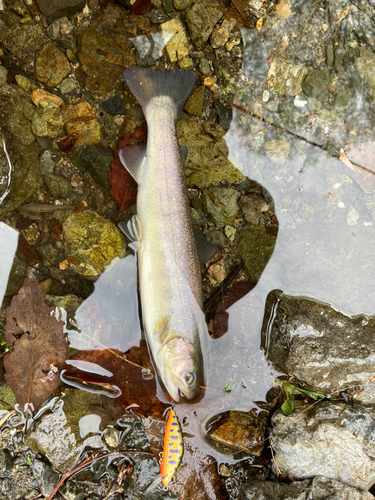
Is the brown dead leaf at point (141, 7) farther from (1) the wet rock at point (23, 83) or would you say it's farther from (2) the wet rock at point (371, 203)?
(2) the wet rock at point (371, 203)

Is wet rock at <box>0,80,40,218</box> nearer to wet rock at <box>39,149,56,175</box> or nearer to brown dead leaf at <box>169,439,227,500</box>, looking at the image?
wet rock at <box>39,149,56,175</box>

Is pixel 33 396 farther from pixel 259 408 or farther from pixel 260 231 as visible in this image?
pixel 260 231

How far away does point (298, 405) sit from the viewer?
3.70 m

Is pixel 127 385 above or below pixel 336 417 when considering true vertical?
below

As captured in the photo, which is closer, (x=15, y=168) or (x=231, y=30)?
(x=15, y=168)

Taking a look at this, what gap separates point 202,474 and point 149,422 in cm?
79

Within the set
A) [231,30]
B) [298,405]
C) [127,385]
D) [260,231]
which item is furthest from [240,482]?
[231,30]

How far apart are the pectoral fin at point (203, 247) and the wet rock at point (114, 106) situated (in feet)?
5.34

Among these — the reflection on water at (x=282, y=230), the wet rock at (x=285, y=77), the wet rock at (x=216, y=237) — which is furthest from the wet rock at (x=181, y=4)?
the wet rock at (x=216, y=237)

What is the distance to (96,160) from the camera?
3766mm

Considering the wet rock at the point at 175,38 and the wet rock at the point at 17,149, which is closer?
the wet rock at the point at 17,149

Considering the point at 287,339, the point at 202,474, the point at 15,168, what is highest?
the point at 15,168

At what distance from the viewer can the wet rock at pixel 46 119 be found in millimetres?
3719

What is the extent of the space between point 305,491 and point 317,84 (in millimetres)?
4337
